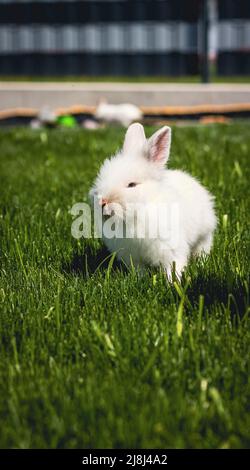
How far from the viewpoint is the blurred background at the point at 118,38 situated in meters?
18.5

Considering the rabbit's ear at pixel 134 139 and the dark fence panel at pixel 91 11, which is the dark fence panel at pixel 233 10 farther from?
the rabbit's ear at pixel 134 139

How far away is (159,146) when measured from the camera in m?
2.94

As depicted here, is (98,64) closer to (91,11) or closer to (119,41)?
(119,41)

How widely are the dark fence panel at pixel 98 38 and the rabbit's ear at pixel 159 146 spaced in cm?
1587

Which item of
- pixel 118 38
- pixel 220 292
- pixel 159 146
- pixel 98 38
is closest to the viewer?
pixel 220 292

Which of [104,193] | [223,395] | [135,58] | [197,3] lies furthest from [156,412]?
[135,58]

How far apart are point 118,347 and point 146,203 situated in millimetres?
752

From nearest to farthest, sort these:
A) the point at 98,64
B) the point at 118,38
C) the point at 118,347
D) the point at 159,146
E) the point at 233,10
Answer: the point at 118,347
the point at 159,146
the point at 233,10
the point at 118,38
the point at 98,64

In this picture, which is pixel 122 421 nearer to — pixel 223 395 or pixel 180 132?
pixel 223 395

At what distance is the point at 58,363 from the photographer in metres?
2.24

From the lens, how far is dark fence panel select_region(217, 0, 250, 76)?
18.6m

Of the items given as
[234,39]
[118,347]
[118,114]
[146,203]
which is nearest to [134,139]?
[146,203]

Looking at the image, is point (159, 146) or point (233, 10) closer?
point (159, 146)

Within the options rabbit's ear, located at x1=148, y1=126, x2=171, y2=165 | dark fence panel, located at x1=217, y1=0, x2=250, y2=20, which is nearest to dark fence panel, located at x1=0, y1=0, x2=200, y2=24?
dark fence panel, located at x1=217, y1=0, x2=250, y2=20
